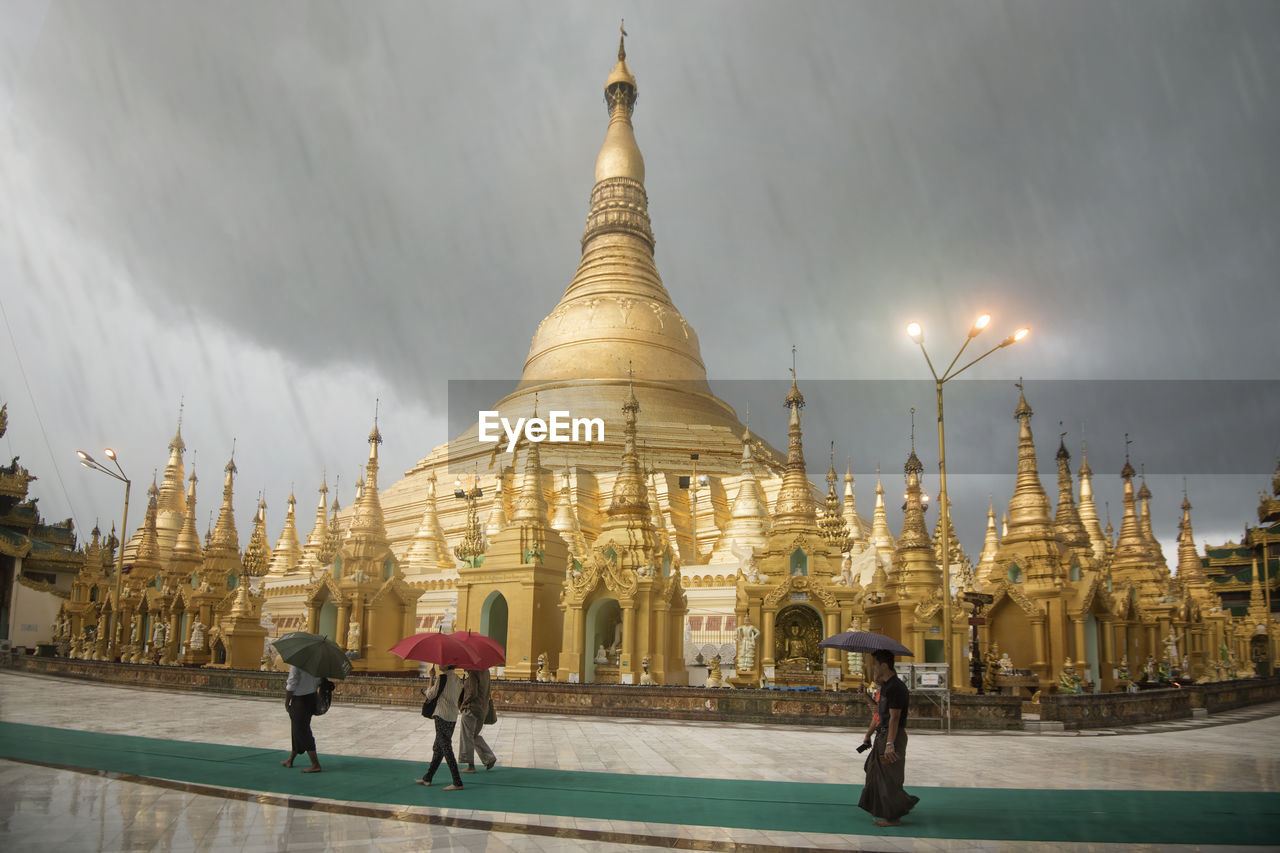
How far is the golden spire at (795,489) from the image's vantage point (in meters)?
25.4

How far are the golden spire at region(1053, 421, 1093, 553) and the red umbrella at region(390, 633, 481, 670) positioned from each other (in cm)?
2316

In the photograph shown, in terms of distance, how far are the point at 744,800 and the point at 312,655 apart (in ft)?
17.3

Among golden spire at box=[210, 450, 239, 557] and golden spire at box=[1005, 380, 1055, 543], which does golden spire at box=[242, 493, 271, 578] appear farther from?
golden spire at box=[1005, 380, 1055, 543]

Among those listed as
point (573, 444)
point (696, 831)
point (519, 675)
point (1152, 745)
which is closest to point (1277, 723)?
point (1152, 745)

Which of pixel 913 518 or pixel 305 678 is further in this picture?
pixel 913 518

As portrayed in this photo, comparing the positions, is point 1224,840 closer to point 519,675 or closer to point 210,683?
point 519,675

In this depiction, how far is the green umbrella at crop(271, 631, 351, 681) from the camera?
410 inches

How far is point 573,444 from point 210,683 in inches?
945

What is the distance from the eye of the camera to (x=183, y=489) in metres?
50.4

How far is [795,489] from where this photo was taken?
2619 cm

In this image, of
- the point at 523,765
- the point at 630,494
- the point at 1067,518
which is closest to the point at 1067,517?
the point at 1067,518

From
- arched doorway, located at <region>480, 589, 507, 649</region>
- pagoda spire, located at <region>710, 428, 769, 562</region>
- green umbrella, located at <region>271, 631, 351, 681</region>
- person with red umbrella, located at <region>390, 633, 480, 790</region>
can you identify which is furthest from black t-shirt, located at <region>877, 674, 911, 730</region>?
pagoda spire, located at <region>710, 428, 769, 562</region>

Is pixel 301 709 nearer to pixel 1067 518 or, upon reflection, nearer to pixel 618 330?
pixel 1067 518

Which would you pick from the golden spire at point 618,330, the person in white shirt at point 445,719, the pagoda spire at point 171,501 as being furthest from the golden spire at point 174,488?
the person in white shirt at point 445,719
